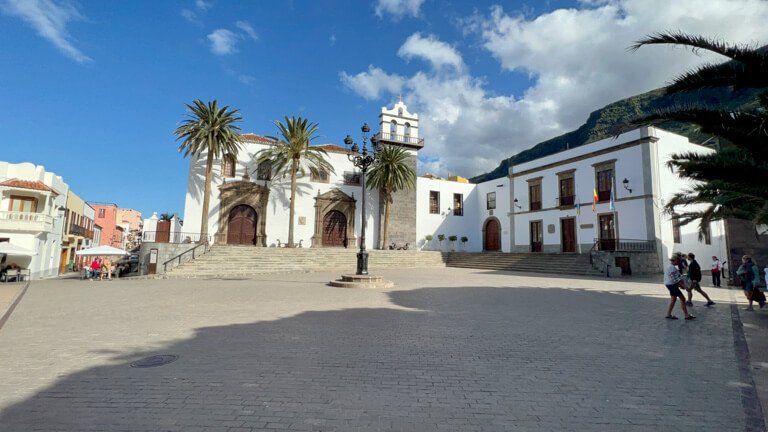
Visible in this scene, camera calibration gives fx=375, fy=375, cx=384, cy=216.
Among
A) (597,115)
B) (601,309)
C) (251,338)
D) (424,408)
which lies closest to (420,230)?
(601,309)

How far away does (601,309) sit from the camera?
818 centimetres

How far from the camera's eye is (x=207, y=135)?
2339 cm

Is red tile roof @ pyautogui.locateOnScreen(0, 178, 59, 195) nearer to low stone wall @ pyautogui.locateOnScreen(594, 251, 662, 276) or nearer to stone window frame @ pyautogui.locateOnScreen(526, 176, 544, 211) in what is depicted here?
stone window frame @ pyautogui.locateOnScreen(526, 176, 544, 211)

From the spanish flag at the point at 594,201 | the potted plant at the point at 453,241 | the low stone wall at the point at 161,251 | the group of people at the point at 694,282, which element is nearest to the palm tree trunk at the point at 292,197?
the low stone wall at the point at 161,251

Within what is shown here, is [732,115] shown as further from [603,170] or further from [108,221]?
[108,221]

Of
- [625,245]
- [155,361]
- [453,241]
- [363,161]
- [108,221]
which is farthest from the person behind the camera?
[108,221]

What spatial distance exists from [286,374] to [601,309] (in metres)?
7.20

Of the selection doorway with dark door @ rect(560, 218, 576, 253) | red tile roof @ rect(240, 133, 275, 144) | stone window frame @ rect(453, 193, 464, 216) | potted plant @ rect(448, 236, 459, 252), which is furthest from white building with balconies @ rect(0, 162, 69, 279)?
doorway with dark door @ rect(560, 218, 576, 253)

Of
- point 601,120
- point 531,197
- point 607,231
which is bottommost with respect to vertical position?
point 607,231

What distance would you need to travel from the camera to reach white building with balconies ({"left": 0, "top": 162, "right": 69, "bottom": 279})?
69.2 feet

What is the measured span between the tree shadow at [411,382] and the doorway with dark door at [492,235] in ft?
78.7

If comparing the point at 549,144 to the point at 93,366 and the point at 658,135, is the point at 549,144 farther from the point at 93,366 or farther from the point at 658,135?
the point at 93,366

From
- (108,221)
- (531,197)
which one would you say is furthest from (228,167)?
(108,221)

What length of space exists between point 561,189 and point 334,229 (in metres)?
16.2
